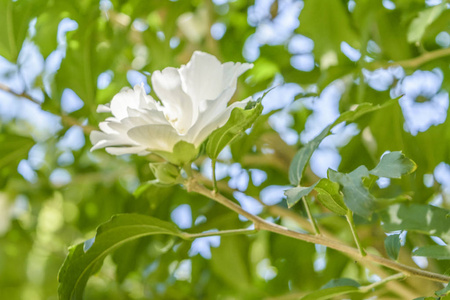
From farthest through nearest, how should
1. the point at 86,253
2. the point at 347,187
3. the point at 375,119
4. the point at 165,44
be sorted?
the point at 165,44 < the point at 375,119 < the point at 86,253 < the point at 347,187

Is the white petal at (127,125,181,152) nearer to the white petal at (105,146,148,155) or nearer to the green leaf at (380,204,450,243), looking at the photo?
the white petal at (105,146,148,155)

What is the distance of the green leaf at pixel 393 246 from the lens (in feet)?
1.54

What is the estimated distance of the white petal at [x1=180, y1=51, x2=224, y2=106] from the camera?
47cm

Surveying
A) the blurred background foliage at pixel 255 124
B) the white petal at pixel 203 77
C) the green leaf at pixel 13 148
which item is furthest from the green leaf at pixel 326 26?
the green leaf at pixel 13 148

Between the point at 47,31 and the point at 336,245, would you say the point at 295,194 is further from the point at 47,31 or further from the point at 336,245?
the point at 47,31

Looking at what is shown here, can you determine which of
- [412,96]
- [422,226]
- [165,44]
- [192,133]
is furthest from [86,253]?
[412,96]

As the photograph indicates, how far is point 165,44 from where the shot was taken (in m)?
0.83

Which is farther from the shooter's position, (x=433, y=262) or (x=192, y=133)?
(x=433, y=262)

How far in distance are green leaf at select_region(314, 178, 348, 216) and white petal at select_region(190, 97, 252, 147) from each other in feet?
0.32

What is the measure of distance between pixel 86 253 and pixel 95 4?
1.35 ft

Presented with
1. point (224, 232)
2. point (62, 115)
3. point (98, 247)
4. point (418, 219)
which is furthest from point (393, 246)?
point (62, 115)

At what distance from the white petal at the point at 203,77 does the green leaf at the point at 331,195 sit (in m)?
0.12

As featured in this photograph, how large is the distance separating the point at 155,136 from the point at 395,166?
19 centimetres

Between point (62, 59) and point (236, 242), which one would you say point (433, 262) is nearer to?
point (236, 242)
